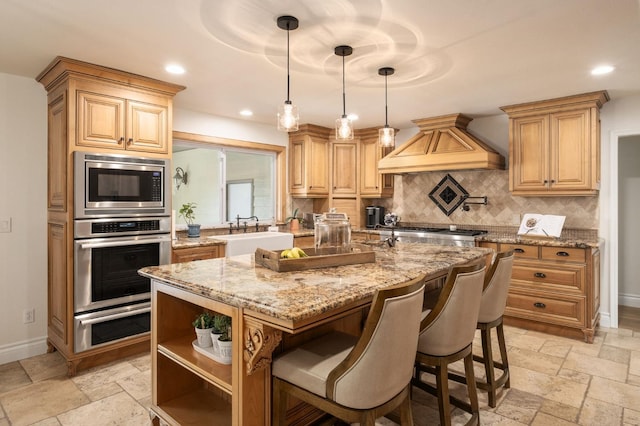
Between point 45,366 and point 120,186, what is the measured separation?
1.62 metres

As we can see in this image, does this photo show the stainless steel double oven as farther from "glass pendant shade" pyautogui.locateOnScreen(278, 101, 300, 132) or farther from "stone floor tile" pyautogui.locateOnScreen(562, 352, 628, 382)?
"stone floor tile" pyautogui.locateOnScreen(562, 352, 628, 382)

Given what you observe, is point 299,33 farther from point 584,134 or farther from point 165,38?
point 584,134

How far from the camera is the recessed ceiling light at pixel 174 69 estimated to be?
3.09 metres

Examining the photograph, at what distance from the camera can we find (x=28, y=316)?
3365 mm

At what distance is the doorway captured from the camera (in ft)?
15.8

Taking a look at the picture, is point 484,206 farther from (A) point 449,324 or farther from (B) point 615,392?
(A) point 449,324

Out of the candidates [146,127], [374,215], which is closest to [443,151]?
[374,215]

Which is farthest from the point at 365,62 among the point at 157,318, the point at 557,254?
the point at 557,254

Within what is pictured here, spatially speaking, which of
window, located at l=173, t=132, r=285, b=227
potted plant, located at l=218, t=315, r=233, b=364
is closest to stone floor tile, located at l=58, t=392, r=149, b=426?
potted plant, located at l=218, t=315, r=233, b=364

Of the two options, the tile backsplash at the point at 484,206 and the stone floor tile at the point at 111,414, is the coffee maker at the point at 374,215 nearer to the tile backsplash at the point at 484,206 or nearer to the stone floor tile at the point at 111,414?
the tile backsplash at the point at 484,206

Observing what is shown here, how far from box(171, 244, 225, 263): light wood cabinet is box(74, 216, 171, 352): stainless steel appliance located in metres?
0.15

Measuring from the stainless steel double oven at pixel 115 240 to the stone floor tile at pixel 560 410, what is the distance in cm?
319

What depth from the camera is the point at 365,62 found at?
298 centimetres

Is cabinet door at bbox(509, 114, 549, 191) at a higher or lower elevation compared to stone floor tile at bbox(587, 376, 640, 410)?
higher
